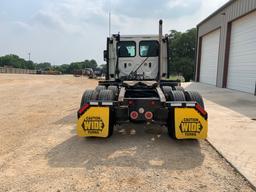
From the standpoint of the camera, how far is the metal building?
45.6ft

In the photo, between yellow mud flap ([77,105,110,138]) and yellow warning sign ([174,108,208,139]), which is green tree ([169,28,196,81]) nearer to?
yellow warning sign ([174,108,208,139])

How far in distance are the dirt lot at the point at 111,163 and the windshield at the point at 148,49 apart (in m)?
2.74

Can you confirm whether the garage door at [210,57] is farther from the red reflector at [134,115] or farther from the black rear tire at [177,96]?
the red reflector at [134,115]

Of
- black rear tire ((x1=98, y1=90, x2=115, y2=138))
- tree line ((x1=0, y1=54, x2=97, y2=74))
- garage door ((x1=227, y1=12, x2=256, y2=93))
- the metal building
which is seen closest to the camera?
black rear tire ((x1=98, y1=90, x2=115, y2=138))

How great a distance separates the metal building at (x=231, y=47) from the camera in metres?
13.9

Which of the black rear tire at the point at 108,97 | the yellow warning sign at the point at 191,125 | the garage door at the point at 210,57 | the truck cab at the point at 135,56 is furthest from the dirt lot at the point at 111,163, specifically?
the garage door at the point at 210,57

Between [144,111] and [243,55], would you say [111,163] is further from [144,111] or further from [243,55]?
[243,55]

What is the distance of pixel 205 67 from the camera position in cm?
2297

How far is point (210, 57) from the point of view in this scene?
70.3 ft

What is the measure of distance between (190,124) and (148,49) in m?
3.70

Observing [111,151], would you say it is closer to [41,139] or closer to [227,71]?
[41,139]

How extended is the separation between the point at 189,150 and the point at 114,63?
4.25 metres

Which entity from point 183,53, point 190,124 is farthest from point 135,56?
point 183,53

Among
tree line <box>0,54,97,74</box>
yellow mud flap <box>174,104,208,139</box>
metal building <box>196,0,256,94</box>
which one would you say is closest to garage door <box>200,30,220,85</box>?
metal building <box>196,0,256,94</box>
